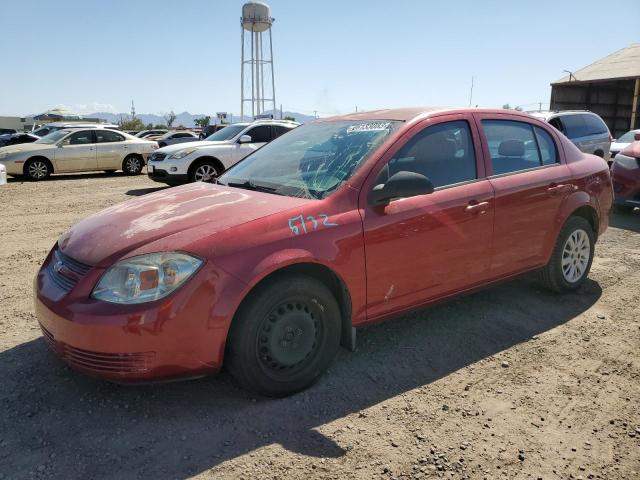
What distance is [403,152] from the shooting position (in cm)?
340

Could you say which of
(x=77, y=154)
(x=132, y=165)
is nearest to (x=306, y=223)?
(x=77, y=154)

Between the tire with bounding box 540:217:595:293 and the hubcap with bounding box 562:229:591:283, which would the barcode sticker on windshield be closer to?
the tire with bounding box 540:217:595:293

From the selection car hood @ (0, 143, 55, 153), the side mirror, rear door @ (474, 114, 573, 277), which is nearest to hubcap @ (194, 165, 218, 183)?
car hood @ (0, 143, 55, 153)

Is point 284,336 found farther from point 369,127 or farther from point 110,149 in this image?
point 110,149

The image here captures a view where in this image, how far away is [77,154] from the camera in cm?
1410

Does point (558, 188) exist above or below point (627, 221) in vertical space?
above

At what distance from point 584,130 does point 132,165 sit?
39.6 ft

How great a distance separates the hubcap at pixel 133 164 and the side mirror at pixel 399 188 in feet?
44.3

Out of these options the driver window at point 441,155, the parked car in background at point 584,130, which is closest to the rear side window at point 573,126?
the parked car in background at point 584,130

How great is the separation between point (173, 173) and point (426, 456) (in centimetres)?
951

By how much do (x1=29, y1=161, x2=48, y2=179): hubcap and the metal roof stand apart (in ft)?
69.1

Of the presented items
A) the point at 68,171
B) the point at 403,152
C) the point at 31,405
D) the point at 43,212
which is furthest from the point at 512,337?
the point at 68,171

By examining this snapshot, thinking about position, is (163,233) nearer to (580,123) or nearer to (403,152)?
(403,152)

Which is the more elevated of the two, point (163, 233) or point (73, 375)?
point (163, 233)
